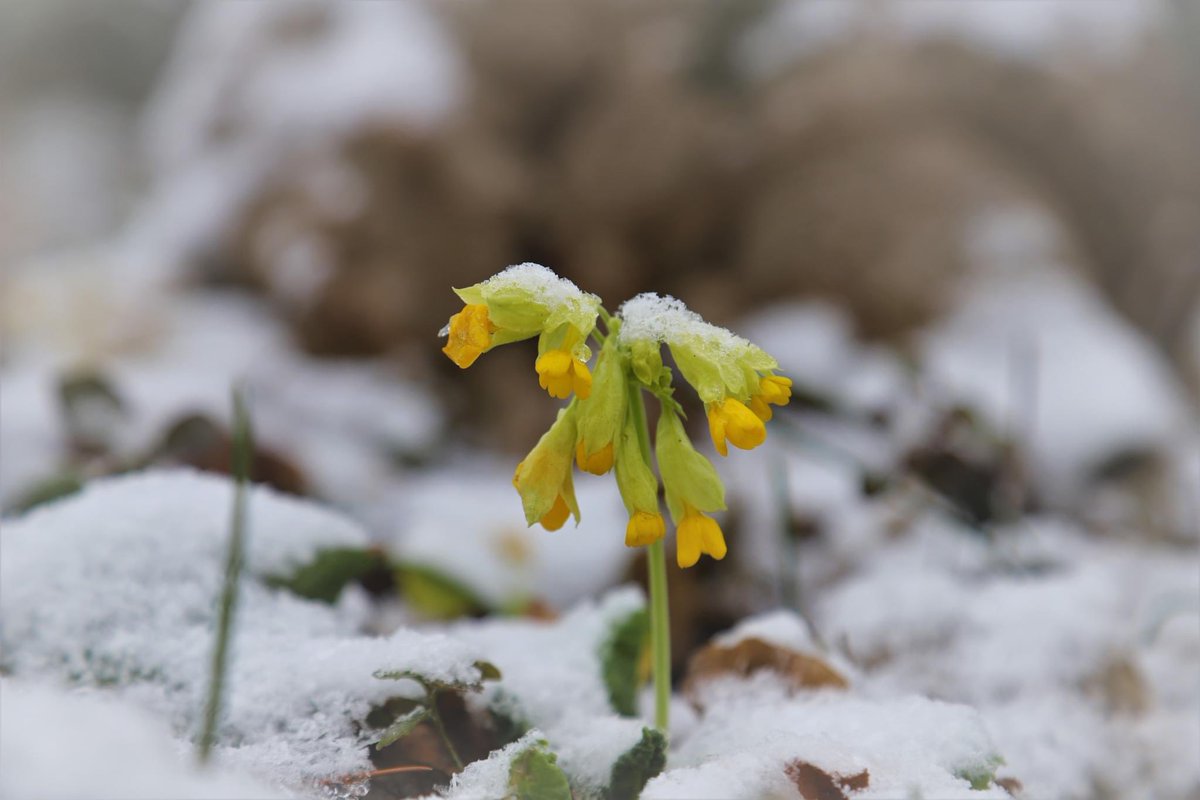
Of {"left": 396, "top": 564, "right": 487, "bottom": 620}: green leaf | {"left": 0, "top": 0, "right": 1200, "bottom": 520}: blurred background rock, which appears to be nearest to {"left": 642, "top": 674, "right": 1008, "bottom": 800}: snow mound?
{"left": 396, "top": 564, "right": 487, "bottom": 620}: green leaf

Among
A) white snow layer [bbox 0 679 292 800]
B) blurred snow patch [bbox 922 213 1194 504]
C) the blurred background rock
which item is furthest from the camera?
the blurred background rock

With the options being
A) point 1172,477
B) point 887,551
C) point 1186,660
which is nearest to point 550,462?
→ point 1186,660

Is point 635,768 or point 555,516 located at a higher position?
point 555,516

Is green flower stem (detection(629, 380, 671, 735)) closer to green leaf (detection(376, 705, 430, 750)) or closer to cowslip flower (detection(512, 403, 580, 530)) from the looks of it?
cowslip flower (detection(512, 403, 580, 530))

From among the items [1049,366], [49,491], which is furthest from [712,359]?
[1049,366]

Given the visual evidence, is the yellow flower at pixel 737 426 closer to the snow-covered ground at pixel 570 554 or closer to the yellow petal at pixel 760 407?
the yellow petal at pixel 760 407

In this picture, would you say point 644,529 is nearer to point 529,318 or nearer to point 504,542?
point 529,318
